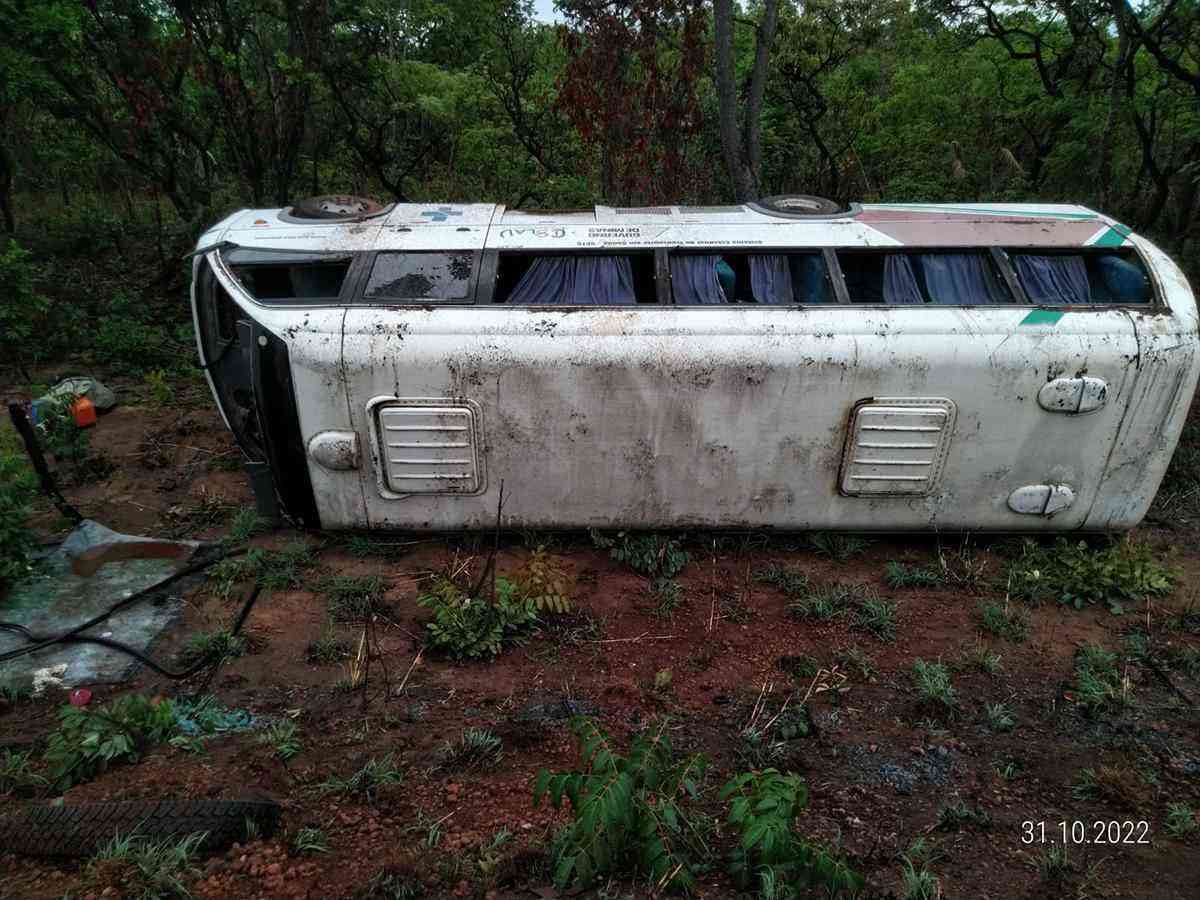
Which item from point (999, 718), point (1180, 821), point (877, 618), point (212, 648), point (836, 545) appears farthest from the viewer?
point (836, 545)

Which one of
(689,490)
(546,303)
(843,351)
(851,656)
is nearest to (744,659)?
(851,656)

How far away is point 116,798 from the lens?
2969 millimetres

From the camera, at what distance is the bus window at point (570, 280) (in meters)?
4.49

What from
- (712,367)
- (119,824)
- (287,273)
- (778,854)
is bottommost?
(119,824)

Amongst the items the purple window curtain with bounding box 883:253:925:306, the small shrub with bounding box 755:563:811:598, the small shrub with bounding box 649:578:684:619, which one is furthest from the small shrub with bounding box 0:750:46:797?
the purple window curtain with bounding box 883:253:925:306

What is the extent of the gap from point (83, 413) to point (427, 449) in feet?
12.3

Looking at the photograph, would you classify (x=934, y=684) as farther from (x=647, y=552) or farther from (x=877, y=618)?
(x=647, y=552)

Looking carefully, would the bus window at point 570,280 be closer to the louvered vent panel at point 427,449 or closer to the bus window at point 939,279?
the louvered vent panel at point 427,449

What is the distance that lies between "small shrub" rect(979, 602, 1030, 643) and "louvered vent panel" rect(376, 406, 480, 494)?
297 centimetres

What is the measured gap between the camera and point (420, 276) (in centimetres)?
449

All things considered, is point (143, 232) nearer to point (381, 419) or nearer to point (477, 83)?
point (477, 83)

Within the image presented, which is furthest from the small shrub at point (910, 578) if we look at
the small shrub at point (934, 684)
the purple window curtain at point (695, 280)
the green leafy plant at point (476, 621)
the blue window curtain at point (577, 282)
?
the blue window curtain at point (577, 282)

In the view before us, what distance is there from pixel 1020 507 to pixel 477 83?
28.0ft

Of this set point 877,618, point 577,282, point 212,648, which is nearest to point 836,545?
point 877,618
